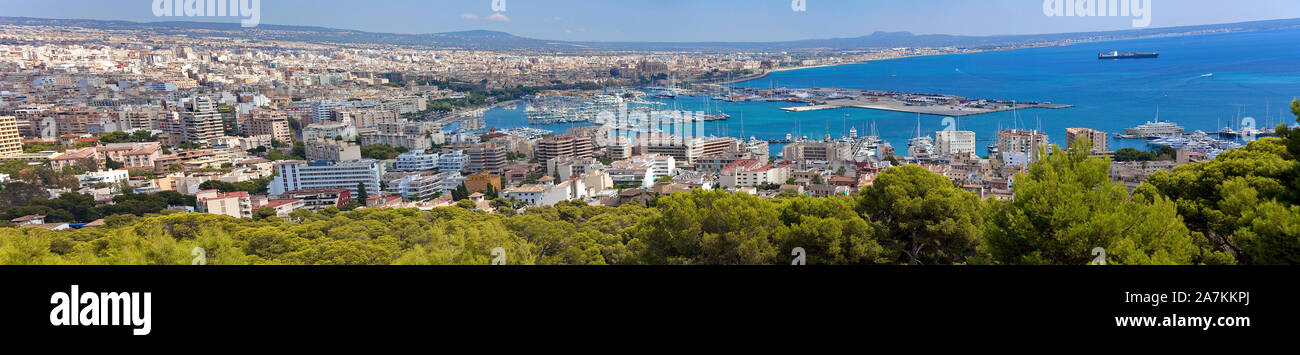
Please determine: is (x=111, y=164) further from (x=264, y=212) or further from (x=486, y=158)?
(x=486, y=158)

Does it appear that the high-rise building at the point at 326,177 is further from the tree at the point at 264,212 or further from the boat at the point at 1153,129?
the boat at the point at 1153,129

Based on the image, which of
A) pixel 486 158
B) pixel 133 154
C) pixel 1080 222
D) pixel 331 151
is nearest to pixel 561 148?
pixel 486 158

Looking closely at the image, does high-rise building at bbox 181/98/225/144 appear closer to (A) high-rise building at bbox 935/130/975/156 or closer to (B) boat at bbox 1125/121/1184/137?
(A) high-rise building at bbox 935/130/975/156

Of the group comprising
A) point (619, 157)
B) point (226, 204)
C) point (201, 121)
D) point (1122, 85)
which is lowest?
point (226, 204)

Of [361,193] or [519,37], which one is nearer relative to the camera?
[519,37]

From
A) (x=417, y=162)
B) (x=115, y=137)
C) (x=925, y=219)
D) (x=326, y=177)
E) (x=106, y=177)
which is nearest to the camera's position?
(x=925, y=219)
